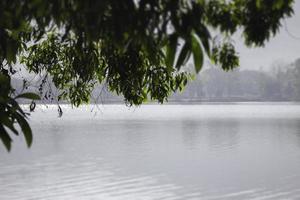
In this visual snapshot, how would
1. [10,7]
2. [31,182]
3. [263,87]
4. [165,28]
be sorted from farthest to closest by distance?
[263,87], [31,182], [10,7], [165,28]

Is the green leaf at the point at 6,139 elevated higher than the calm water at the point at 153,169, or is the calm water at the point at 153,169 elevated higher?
the green leaf at the point at 6,139

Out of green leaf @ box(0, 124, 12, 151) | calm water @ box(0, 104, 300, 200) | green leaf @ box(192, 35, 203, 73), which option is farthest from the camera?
calm water @ box(0, 104, 300, 200)

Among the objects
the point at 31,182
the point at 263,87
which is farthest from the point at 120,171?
the point at 263,87

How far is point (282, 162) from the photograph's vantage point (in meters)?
32.4

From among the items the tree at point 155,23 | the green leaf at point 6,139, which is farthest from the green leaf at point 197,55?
the green leaf at point 6,139

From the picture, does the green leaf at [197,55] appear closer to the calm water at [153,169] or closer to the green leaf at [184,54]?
the green leaf at [184,54]

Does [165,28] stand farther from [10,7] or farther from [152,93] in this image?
[152,93]

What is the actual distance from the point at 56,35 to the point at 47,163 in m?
25.9

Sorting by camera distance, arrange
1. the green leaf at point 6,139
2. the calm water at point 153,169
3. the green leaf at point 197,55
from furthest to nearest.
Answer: the calm water at point 153,169 < the green leaf at point 6,139 < the green leaf at point 197,55

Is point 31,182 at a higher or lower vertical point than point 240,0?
lower

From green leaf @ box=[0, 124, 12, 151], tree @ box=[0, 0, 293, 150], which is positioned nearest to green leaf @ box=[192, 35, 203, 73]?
tree @ box=[0, 0, 293, 150]

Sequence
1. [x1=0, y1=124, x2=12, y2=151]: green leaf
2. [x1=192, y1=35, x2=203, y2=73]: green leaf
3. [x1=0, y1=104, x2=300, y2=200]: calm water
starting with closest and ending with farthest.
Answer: [x1=192, y1=35, x2=203, y2=73]: green leaf
[x1=0, y1=124, x2=12, y2=151]: green leaf
[x1=0, y1=104, x2=300, y2=200]: calm water

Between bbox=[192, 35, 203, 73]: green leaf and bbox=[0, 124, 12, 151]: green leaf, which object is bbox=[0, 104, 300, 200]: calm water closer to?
bbox=[0, 124, 12, 151]: green leaf

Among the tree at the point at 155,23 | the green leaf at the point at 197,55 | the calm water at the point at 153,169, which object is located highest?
the tree at the point at 155,23
